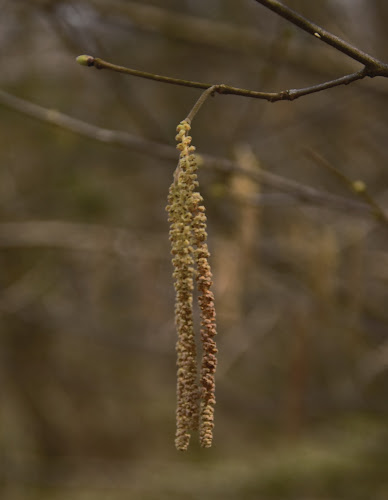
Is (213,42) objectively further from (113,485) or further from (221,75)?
(113,485)

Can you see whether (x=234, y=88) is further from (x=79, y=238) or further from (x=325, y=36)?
(x=79, y=238)

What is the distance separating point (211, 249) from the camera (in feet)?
14.7

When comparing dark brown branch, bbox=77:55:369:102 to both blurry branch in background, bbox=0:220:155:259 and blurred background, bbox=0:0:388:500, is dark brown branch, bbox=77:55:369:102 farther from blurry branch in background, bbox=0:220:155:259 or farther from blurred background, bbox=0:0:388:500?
blurry branch in background, bbox=0:220:155:259

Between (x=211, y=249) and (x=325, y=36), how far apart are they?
3.58 meters

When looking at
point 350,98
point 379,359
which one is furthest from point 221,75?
point 379,359

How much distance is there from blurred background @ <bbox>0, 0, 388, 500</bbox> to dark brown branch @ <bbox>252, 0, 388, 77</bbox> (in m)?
1.47

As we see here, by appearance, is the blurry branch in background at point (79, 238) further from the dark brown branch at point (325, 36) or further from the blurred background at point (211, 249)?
the dark brown branch at point (325, 36)

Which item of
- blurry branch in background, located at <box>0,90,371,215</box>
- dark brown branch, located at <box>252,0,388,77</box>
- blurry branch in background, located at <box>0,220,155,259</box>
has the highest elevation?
blurry branch in background, located at <box>0,220,155,259</box>

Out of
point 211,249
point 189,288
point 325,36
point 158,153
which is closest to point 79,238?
point 211,249

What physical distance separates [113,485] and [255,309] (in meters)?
1.91

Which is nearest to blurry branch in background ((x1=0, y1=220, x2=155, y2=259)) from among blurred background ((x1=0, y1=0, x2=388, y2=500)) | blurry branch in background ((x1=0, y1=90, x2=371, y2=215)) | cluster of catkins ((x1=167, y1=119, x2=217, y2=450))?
blurred background ((x1=0, y1=0, x2=388, y2=500))

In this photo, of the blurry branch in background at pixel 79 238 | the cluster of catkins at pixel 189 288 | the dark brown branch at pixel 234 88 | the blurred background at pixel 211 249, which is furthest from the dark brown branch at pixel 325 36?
the blurry branch in background at pixel 79 238

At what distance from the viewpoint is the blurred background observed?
3404 millimetres

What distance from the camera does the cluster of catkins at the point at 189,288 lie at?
940mm
